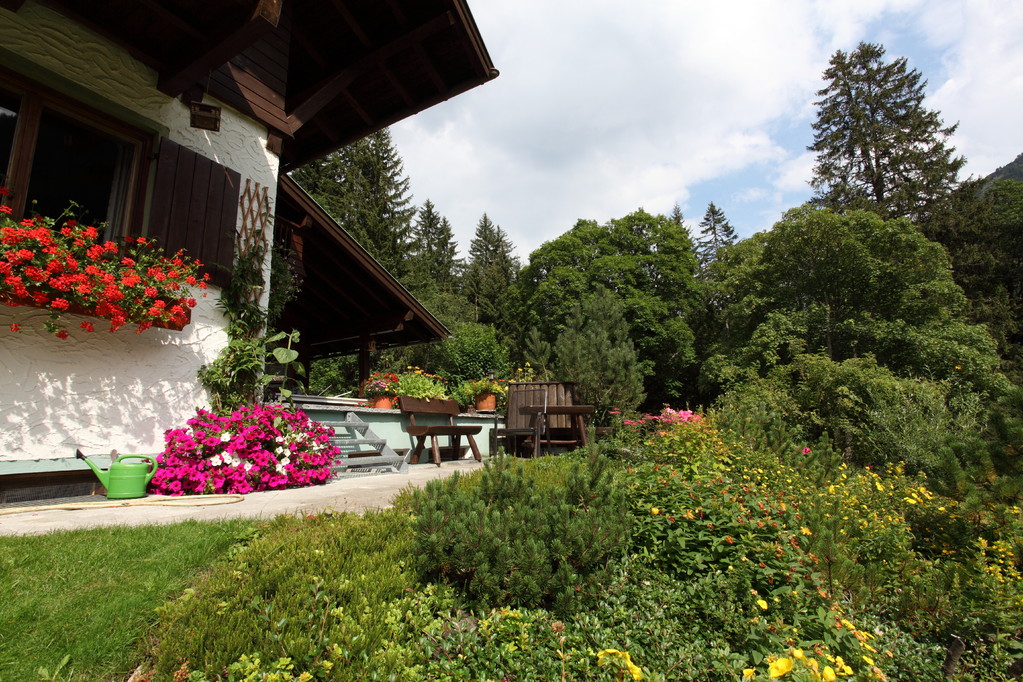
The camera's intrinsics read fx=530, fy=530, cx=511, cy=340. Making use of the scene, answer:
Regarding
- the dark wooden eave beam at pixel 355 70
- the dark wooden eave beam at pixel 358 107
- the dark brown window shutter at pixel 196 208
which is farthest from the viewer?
the dark wooden eave beam at pixel 358 107

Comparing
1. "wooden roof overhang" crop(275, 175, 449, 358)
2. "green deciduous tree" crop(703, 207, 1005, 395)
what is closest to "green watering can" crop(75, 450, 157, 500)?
"wooden roof overhang" crop(275, 175, 449, 358)

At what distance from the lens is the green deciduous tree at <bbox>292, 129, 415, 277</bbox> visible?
23484mm

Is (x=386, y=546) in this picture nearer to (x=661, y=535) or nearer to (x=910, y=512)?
(x=661, y=535)

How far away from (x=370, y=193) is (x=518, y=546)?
25845mm

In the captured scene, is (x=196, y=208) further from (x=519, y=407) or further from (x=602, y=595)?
(x=519, y=407)

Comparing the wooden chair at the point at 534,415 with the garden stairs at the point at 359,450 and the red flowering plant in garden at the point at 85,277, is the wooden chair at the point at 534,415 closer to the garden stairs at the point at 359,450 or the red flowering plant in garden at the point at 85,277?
the garden stairs at the point at 359,450

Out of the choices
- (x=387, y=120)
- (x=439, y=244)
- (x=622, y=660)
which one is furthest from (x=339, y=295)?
(x=439, y=244)

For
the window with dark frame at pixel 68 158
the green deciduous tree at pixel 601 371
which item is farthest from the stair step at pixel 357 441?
the green deciduous tree at pixel 601 371

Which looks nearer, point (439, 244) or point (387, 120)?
point (387, 120)

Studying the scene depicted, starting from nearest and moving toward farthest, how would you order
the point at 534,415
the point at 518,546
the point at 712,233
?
1. the point at 518,546
2. the point at 534,415
3. the point at 712,233

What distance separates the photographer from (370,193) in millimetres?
25922

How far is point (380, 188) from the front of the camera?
26109mm

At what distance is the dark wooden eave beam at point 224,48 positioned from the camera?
4285 millimetres

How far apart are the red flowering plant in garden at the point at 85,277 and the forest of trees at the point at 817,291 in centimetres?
816
